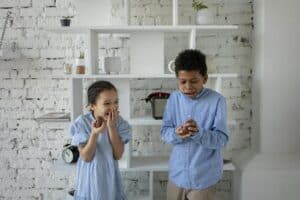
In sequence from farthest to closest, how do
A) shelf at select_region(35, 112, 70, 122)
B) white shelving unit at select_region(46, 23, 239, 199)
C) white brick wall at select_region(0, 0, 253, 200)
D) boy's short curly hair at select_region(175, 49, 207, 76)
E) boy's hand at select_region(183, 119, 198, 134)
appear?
white brick wall at select_region(0, 0, 253, 200) → shelf at select_region(35, 112, 70, 122) → white shelving unit at select_region(46, 23, 239, 199) → boy's short curly hair at select_region(175, 49, 207, 76) → boy's hand at select_region(183, 119, 198, 134)

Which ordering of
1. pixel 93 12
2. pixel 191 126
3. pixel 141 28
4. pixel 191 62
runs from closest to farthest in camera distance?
pixel 191 126 < pixel 191 62 < pixel 141 28 < pixel 93 12

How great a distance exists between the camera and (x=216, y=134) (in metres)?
1.88

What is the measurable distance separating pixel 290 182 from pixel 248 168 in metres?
0.26

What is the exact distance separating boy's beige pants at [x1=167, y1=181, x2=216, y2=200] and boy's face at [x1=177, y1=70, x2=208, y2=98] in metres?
0.48

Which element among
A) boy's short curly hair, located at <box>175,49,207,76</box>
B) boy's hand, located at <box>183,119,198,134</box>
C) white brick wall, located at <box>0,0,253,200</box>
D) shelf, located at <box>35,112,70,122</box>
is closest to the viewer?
boy's hand, located at <box>183,119,198,134</box>

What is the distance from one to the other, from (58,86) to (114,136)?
1062 mm

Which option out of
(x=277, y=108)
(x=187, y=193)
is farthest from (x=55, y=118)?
(x=277, y=108)

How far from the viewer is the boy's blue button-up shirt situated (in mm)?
1915

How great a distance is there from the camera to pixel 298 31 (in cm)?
240

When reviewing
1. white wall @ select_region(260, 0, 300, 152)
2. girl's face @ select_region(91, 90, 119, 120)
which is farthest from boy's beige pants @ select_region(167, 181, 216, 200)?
white wall @ select_region(260, 0, 300, 152)

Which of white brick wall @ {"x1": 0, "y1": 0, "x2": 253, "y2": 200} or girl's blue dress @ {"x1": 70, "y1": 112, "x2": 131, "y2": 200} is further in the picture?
white brick wall @ {"x1": 0, "y1": 0, "x2": 253, "y2": 200}

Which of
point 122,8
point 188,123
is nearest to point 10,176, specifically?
point 122,8

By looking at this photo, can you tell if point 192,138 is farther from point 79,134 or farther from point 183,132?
point 79,134

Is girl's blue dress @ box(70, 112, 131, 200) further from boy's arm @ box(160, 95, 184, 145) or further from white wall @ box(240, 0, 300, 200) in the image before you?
white wall @ box(240, 0, 300, 200)
